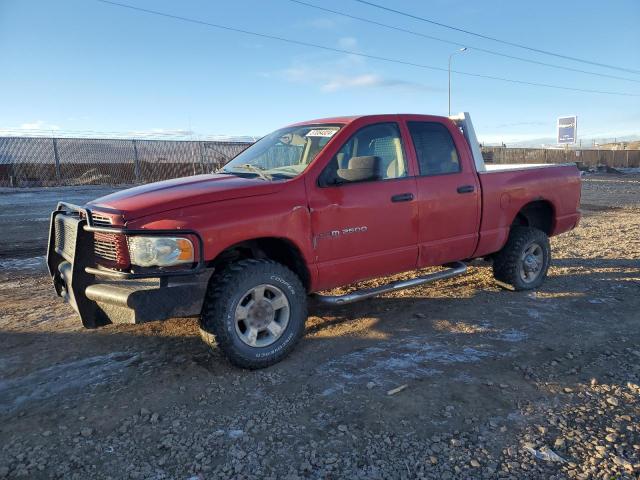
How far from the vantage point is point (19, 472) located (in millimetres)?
2533

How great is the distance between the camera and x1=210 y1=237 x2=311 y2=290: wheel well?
384cm

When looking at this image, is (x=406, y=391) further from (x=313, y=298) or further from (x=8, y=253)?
(x=8, y=253)

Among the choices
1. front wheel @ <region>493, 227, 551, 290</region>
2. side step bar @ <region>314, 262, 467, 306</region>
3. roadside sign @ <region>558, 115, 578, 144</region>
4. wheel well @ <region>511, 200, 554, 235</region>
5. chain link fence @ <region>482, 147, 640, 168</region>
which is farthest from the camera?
roadside sign @ <region>558, 115, 578, 144</region>

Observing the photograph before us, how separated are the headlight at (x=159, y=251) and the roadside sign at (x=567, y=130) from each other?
78.7 metres

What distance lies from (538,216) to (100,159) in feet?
79.8

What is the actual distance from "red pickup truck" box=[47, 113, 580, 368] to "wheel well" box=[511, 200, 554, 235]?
1.52 ft

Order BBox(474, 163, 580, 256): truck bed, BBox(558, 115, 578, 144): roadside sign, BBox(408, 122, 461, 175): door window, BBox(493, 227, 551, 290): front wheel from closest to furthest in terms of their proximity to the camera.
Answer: BBox(408, 122, 461, 175): door window
BBox(474, 163, 580, 256): truck bed
BBox(493, 227, 551, 290): front wheel
BBox(558, 115, 578, 144): roadside sign

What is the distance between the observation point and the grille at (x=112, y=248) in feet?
11.1

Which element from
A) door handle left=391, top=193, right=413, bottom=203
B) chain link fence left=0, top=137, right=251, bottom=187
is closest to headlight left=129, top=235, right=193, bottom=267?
door handle left=391, top=193, right=413, bottom=203

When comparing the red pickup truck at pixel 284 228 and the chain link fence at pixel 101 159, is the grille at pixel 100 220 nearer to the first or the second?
the red pickup truck at pixel 284 228

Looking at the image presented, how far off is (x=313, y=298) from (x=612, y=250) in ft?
19.3

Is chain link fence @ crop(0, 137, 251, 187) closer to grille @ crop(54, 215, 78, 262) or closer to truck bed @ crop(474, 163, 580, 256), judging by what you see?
truck bed @ crop(474, 163, 580, 256)

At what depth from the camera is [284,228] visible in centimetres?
377

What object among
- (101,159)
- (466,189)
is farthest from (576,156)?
(466,189)
